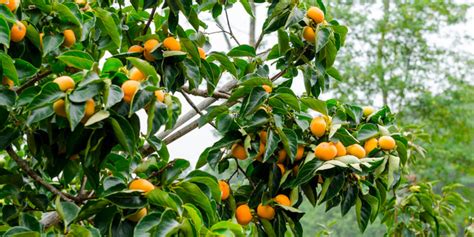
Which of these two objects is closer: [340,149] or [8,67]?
[8,67]

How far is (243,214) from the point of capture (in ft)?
3.78

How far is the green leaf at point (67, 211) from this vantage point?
32.2 inches

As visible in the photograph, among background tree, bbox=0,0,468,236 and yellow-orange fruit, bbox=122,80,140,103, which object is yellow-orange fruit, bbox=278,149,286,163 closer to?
background tree, bbox=0,0,468,236

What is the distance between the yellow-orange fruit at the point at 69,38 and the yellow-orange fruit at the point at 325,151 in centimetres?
44

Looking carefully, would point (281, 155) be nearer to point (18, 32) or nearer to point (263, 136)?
point (263, 136)

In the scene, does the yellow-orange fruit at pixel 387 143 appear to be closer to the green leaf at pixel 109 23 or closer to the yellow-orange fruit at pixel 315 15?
the yellow-orange fruit at pixel 315 15

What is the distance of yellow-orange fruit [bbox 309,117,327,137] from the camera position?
114cm

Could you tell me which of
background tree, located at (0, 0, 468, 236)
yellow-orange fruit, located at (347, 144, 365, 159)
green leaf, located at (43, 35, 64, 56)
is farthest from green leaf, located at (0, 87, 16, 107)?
yellow-orange fruit, located at (347, 144, 365, 159)

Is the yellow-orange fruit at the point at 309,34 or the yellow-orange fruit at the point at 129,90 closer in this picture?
the yellow-orange fruit at the point at 129,90

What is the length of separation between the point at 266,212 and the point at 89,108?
464mm

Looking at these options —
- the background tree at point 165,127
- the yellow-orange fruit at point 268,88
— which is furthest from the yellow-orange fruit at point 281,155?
the yellow-orange fruit at point 268,88

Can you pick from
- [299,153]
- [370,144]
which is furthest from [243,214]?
[370,144]

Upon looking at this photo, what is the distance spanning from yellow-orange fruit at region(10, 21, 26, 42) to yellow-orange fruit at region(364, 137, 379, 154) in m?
0.63

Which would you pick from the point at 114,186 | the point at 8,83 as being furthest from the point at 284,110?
the point at 8,83
